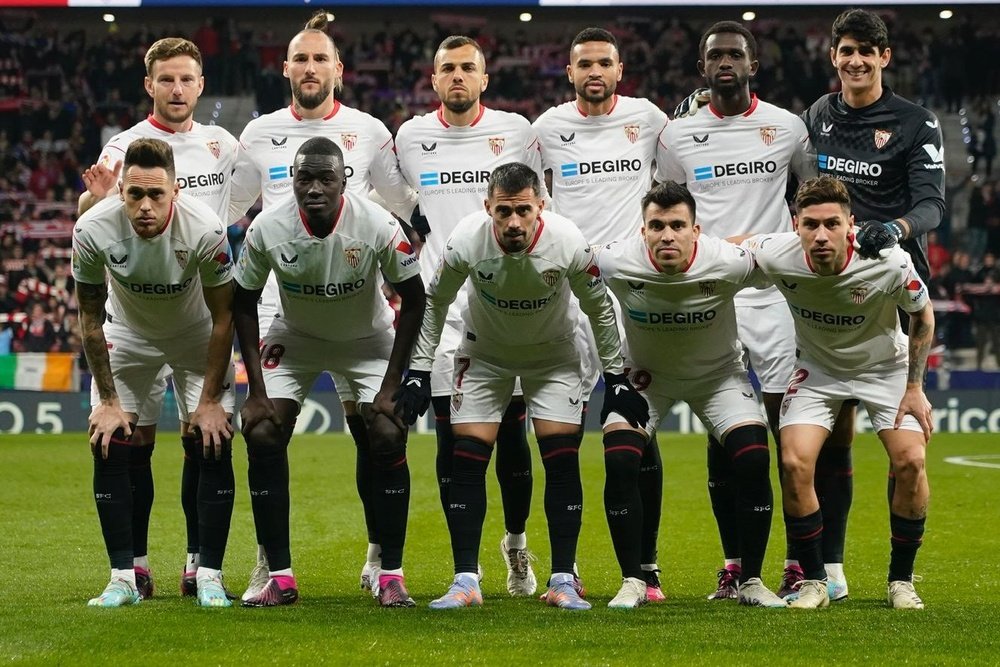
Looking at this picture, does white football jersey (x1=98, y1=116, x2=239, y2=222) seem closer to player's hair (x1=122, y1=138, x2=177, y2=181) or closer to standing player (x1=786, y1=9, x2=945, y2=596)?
player's hair (x1=122, y1=138, x2=177, y2=181)

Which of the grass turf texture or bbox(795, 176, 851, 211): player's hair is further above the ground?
bbox(795, 176, 851, 211): player's hair

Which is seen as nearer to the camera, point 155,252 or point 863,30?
point 155,252

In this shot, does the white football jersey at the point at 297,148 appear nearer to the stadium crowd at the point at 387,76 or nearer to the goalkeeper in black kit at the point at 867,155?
the goalkeeper in black kit at the point at 867,155

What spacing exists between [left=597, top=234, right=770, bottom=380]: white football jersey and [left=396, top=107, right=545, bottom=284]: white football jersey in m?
1.03

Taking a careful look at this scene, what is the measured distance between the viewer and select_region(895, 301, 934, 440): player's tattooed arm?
6.08 m

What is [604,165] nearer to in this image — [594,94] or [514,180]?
[594,94]

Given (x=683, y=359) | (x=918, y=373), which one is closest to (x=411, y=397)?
(x=683, y=359)

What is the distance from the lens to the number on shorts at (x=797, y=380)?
6355mm

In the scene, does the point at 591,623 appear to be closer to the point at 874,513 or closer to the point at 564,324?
the point at 564,324

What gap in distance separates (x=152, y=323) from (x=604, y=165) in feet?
8.35

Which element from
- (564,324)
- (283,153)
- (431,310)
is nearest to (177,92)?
(283,153)

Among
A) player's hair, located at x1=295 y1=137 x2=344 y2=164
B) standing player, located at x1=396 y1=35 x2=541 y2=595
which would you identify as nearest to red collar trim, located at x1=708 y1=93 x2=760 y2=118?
standing player, located at x1=396 y1=35 x2=541 y2=595

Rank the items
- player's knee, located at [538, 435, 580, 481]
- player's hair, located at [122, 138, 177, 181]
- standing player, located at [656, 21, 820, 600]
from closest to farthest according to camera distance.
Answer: player's hair, located at [122, 138, 177, 181]
player's knee, located at [538, 435, 580, 481]
standing player, located at [656, 21, 820, 600]

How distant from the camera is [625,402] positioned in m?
6.14
